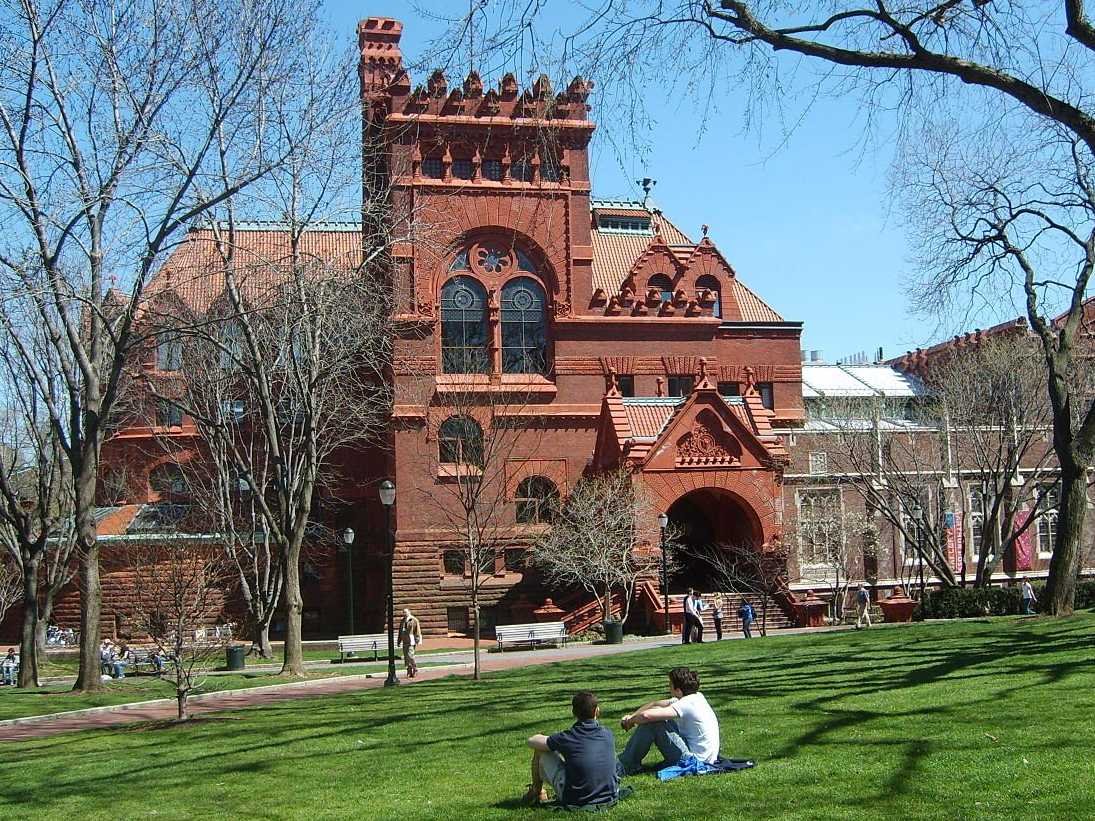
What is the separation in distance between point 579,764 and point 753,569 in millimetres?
31425

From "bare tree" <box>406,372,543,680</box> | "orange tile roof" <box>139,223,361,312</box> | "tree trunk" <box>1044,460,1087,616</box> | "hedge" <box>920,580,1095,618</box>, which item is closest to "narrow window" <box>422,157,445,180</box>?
"orange tile roof" <box>139,223,361,312</box>

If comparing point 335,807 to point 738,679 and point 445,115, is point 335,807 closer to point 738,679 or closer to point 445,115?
point 738,679

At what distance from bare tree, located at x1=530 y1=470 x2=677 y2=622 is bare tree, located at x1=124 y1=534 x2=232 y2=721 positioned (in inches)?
429

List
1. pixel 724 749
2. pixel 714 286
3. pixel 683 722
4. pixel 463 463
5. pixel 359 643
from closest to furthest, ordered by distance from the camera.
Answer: pixel 683 722
pixel 724 749
pixel 359 643
pixel 463 463
pixel 714 286

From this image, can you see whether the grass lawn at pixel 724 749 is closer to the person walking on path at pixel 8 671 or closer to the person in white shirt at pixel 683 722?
the person in white shirt at pixel 683 722

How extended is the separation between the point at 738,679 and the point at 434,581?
2655cm

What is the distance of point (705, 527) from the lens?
44219mm

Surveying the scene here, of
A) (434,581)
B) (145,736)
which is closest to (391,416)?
(434,581)

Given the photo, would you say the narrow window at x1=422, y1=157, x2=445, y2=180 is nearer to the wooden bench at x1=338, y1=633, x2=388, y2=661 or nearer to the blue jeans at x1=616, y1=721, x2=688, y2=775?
the wooden bench at x1=338, y1=633, x2=388, y2=661

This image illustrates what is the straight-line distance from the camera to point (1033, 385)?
3772 cm

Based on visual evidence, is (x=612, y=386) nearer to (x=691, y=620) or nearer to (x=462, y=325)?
(x=462, y=325)

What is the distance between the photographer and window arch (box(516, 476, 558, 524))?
44369 millimetres

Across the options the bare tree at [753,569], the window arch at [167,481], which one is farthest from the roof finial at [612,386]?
the window arch at [167,481]

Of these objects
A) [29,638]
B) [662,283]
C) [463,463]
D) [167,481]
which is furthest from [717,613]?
[167,481]
